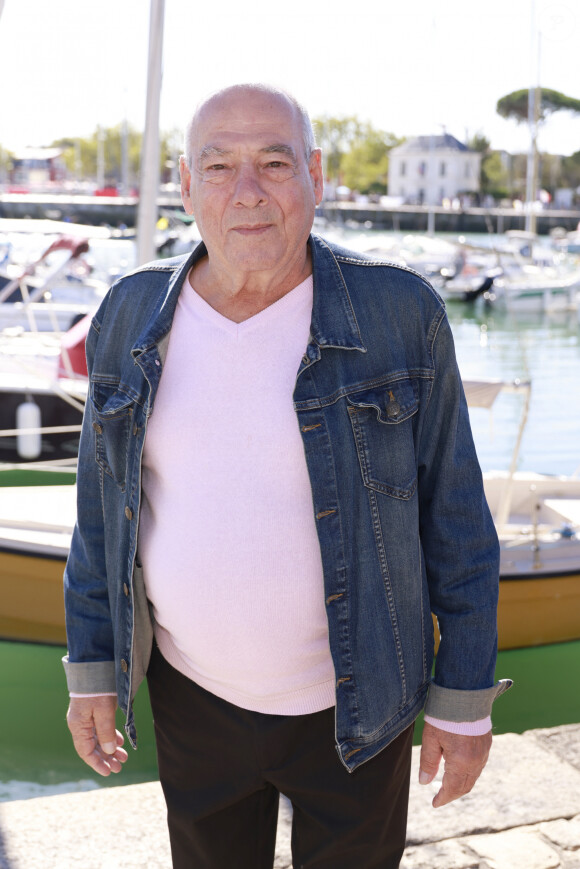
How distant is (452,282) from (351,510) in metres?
31.2

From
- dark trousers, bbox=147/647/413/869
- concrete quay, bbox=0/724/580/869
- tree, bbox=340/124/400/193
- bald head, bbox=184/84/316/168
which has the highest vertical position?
tree, bbox=340/124/400/193

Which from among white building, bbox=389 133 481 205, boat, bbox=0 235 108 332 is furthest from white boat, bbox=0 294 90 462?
white building, bbox=389 133 481 205

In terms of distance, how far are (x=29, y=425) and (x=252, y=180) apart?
26.7ft

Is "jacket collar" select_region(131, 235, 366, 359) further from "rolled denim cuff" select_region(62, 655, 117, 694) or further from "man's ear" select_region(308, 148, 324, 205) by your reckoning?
"rolled denim cuff" select_region(62, 655, 117, 694)

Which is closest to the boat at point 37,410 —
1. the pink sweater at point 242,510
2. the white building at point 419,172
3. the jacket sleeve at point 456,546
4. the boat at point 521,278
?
the pink sweater at point 242,510

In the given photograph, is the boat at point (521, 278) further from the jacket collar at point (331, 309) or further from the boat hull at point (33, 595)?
the jacket collar at point (331, 309)

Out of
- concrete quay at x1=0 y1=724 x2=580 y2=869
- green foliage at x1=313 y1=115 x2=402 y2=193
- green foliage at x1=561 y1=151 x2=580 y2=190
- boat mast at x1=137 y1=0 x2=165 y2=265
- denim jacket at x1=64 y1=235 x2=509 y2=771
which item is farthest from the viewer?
green foliage at x1=313 y1=115 x2=402 y2=193

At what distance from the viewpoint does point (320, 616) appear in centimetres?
162

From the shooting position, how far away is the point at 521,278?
2958cm

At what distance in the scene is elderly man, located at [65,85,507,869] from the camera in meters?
1.58

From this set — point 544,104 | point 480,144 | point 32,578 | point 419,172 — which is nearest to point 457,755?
point 32,578

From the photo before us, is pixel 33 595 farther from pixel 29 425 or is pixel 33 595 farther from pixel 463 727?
pixel 29 425

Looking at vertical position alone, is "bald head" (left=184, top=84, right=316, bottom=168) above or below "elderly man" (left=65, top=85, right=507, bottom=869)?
above

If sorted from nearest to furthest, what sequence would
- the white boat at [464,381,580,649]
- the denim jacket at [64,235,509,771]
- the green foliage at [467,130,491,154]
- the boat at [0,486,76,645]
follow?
the denim jacket at [64,235,509,771] < the white boat at [464,381,580,649] < the boat at [0,486,76,645] < the green foliage at [467,130,491,154]
